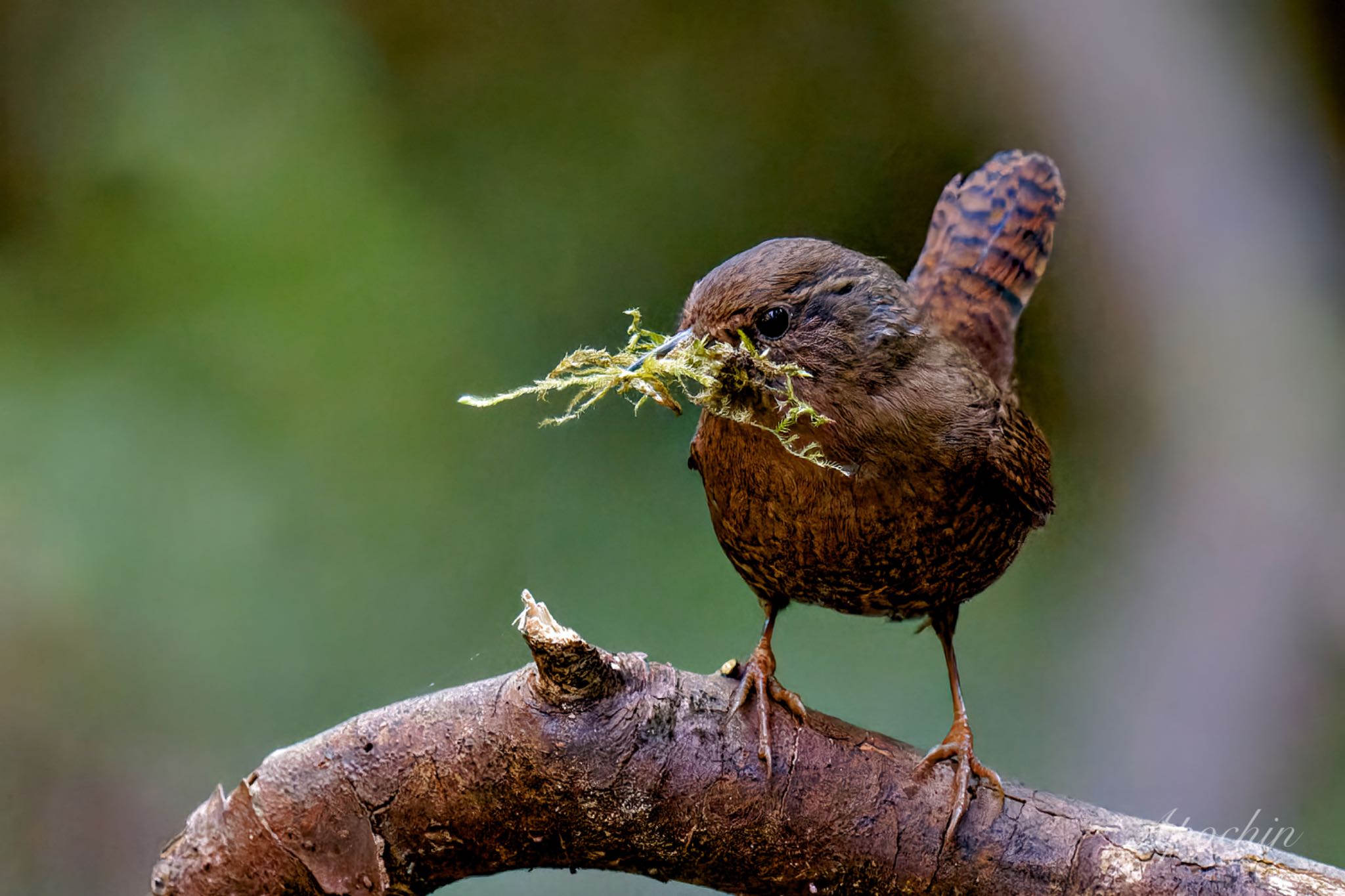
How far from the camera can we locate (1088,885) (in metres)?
1.93

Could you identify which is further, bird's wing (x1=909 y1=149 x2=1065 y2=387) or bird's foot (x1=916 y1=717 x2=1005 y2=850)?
bird's wing (x1=909 y1=149 x2=1065 y2=387)

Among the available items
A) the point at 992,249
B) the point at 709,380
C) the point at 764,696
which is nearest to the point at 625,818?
the point at 764,696

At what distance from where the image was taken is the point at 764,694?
2.04m

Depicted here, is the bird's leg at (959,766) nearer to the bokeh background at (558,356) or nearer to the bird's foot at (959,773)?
the bird's foot at (959,773)

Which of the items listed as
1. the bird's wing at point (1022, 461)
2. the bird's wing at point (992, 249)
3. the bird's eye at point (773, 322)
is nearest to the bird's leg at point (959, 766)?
the bird's wing at point (1022, 461)

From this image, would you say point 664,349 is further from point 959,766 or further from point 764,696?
point 959,766

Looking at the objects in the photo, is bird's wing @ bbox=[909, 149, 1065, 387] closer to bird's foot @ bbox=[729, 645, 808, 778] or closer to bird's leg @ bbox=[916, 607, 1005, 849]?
bird's leg @ bbox=[916, 607, 1005, 849]

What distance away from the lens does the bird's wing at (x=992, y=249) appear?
2885 millimetres

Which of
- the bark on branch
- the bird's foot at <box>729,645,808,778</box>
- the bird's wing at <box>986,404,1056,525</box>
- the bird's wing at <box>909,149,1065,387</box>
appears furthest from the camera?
the bird's wing at <box>909,149,1065,387</box>

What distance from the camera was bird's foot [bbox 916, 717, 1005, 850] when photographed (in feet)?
6.50

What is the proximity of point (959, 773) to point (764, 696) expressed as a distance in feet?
1.33

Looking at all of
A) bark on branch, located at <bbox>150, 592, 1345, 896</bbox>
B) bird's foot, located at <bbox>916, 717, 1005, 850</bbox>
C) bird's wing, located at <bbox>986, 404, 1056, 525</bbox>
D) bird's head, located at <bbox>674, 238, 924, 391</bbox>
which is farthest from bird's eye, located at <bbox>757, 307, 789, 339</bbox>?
bird's foot, located at <bbox>916, 717, 1005, 850</bbox>

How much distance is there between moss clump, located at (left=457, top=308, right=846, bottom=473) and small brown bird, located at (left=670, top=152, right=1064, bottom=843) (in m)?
0.03

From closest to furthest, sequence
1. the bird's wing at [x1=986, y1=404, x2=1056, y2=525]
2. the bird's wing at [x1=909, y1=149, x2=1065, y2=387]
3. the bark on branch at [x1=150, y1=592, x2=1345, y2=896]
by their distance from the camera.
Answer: the bark on branch at [x1=150, y1=592, x2=1345, y2=896] → the bird's wing at [x1=986, y1=404, x2=1056, y2=525] → the bird's wing at [x1=909, y1=149, x2=1065, y2=387]
